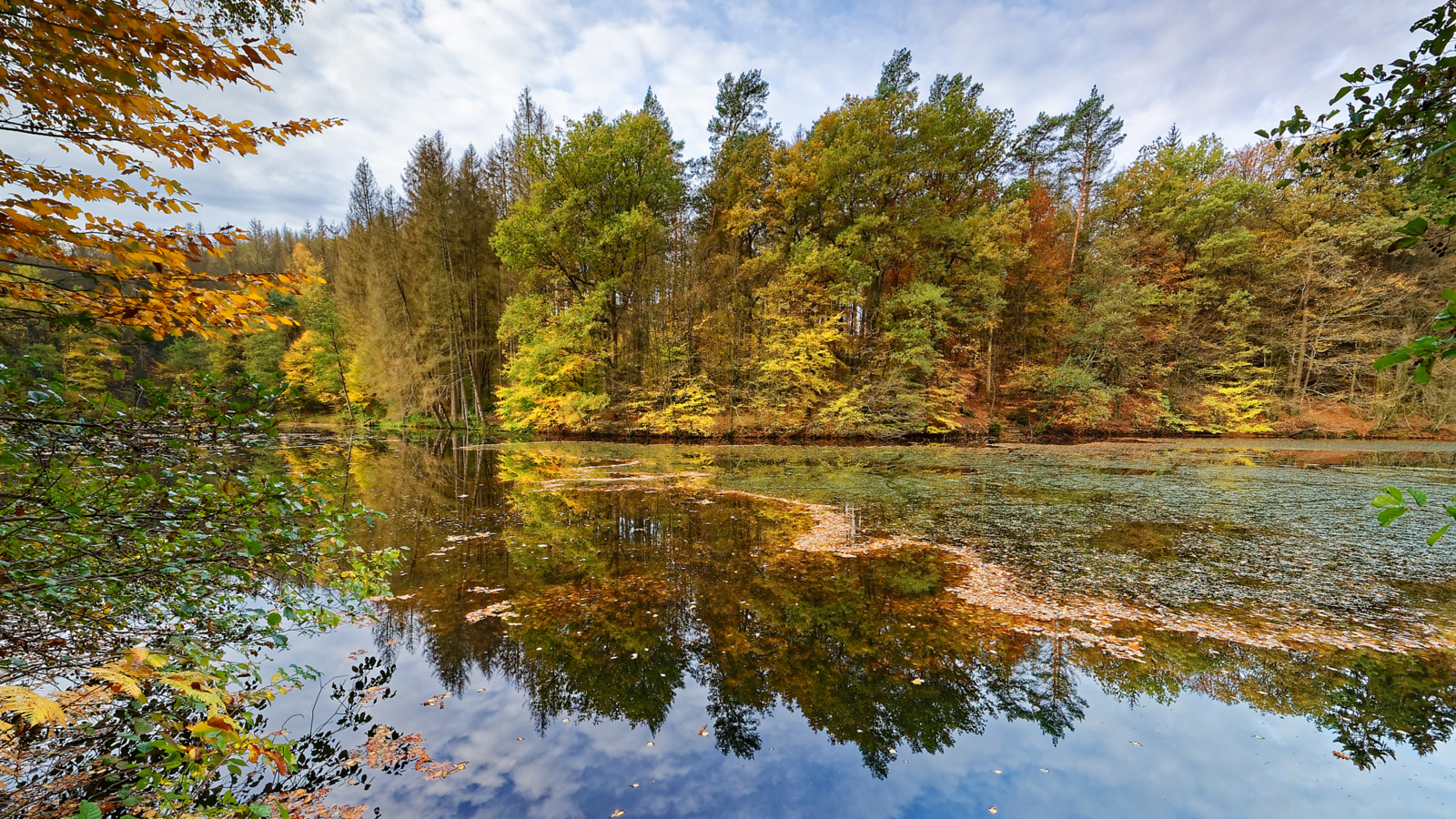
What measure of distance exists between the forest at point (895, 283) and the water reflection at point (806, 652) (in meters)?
13.7

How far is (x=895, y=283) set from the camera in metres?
23.7

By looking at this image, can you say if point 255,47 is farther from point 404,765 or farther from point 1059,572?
point 1059,572

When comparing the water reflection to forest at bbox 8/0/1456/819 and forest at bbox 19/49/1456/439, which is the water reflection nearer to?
forest at bbox 8/0/1456/819

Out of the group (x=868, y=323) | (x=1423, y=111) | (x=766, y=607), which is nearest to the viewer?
(x=1423, y=111)

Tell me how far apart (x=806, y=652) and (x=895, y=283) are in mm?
21671

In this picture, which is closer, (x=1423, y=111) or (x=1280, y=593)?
(x=1423, y=111)

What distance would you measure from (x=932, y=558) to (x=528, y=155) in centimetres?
2067

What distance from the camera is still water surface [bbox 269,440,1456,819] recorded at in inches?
133

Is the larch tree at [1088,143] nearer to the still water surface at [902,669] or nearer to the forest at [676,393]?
the forest at [676,393]

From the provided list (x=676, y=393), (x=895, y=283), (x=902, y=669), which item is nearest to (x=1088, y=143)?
(x=895, y=283)

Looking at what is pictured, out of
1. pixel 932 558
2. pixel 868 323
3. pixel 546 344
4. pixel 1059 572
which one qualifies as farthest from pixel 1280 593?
pixel 546 344

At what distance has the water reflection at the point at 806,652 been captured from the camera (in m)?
3.98

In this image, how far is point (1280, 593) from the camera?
19.4 feet

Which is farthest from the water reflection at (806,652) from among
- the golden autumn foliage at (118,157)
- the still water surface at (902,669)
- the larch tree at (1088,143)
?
the larch tree at (1088,143)
